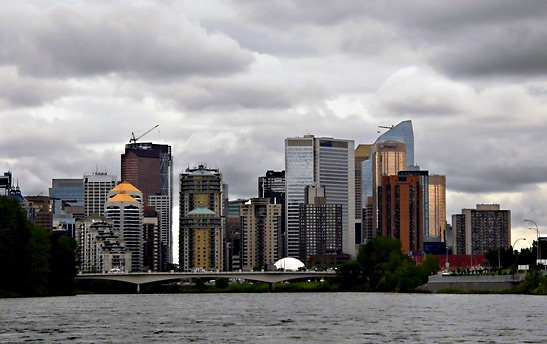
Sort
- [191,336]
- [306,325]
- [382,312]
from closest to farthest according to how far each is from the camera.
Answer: [191,336] → [306,325] → [382,312]

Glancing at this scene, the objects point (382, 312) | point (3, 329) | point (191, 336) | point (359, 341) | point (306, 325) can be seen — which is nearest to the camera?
point (359, 341)

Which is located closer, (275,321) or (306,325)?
(306,325)

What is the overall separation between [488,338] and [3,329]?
4705 centimetres

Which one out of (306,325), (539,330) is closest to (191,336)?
(306,325)

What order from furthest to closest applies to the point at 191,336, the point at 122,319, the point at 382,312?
the point at 382,312 → the point at 122,319 → the point at 191,336

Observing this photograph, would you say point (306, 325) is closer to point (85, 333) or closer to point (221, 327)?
point (221, 327)

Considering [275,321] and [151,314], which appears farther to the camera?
[151,314]

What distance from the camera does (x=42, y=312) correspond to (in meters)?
156

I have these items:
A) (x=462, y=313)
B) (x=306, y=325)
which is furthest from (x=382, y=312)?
(x=306, y=325)

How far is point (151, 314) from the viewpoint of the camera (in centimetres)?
15712

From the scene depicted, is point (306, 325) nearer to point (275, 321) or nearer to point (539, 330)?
point (275, 321)

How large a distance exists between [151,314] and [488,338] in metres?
67.8

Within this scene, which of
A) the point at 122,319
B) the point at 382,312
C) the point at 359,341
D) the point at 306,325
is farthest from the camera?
the point at 382,312

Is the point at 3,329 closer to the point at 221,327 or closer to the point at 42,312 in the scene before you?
the point at 221,327
